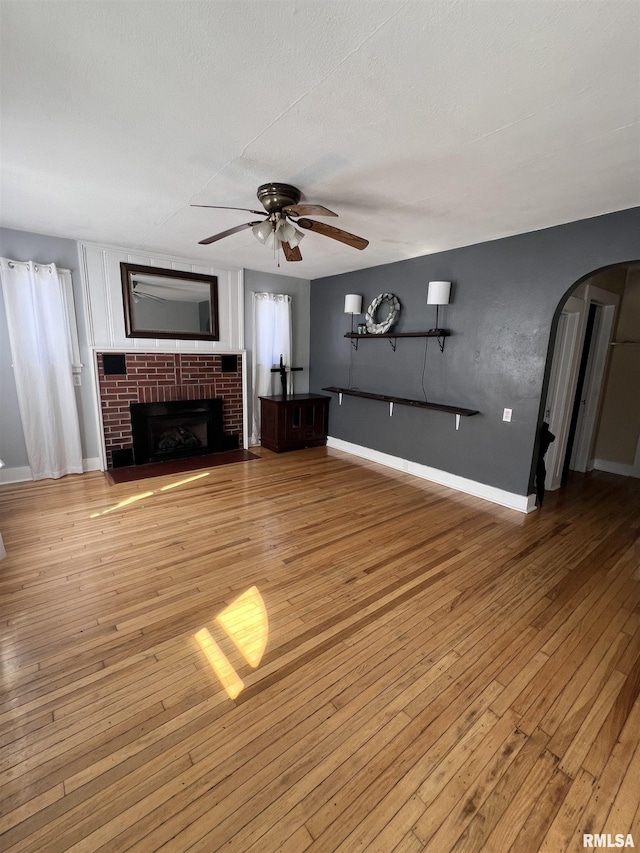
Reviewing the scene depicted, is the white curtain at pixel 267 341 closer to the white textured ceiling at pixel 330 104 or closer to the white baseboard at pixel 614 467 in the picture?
the white textured ceiling at pixel 330 104

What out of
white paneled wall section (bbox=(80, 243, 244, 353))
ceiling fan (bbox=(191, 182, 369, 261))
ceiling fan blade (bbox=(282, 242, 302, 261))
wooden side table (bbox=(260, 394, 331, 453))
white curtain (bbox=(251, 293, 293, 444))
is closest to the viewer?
ceiling fan (bbox=(191, 182, 369, 261))

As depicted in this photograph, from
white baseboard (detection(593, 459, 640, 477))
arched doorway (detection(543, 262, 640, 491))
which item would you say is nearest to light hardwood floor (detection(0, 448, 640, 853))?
arched doorway (detection(543, 262, 640, 491))

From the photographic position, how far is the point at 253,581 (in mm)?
2355

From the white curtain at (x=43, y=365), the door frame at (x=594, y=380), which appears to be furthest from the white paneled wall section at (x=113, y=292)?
the door frame at (x=594, y=380)

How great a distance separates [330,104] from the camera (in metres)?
1.59

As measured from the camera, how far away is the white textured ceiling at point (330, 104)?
47.5 inches

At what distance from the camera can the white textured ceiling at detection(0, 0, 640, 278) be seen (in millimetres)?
1206

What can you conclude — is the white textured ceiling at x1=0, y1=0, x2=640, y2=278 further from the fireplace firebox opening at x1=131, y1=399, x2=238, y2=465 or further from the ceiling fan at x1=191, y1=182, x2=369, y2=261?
the fireplace firebox opening at x1=131, y1=399, x2=238, y2=465

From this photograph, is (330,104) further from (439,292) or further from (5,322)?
(5,322)

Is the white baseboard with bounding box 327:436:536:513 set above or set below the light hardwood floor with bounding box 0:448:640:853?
above

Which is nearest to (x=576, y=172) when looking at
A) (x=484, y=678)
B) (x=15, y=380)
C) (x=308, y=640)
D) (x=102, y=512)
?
(x=484, y=678)

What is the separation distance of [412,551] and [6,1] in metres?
3.24

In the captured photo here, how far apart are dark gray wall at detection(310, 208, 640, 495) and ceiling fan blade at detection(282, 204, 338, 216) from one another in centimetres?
209

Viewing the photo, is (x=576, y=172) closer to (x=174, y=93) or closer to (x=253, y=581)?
(x=174, y=93)
